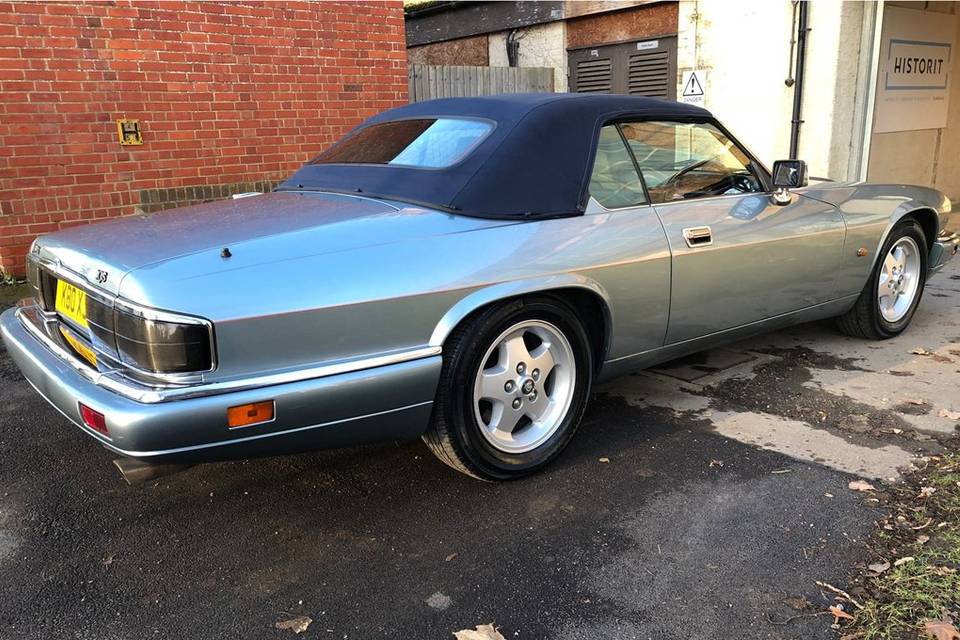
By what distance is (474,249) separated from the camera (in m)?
2.86

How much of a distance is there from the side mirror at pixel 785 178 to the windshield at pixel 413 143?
168cm

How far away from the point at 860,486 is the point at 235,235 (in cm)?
260

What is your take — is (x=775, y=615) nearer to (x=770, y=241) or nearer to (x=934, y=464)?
(x=934, y=464)

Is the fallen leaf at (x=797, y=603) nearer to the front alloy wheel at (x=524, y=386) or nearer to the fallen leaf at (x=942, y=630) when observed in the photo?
the fallen leaf at (x=942, y=630)

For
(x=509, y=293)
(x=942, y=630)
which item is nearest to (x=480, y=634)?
(x=509, y=293)

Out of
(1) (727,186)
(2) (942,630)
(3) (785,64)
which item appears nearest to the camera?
(2) (942,630)

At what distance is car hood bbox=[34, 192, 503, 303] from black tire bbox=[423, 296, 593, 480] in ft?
1.22

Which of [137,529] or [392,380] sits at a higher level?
[392,380]

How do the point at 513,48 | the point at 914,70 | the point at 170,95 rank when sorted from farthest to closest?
1. the point at 513,48
2. the point at 914,70
3. the point at 170,95

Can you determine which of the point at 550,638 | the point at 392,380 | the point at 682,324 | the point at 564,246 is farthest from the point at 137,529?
the point at 682,324

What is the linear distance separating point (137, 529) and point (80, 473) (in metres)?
0.63

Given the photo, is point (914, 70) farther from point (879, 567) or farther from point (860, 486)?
point (879, 567)

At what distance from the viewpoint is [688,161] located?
3.88 m

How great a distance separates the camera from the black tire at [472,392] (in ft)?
9.34
